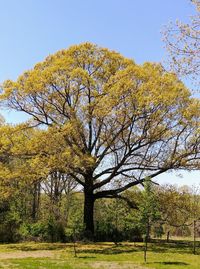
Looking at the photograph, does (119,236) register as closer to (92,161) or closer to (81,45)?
(92,161)

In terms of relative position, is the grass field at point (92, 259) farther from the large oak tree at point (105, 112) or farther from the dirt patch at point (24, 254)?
the large oak tree at point (105, 112)

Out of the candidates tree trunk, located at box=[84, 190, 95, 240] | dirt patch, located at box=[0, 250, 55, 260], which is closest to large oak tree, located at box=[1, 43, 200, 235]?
tree trunk, located at box=[84, 190, 95, 240]

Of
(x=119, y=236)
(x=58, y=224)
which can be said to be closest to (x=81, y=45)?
(x=58, y=224)

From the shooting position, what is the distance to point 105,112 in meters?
29.2

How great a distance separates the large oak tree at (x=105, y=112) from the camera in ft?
94.8

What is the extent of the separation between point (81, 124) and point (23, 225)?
1135 centimetres

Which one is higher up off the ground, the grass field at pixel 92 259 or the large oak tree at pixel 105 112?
the large oak tree at pixel 105 112

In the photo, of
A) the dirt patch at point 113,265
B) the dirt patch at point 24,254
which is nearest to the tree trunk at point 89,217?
the dirt patch at point 24,254

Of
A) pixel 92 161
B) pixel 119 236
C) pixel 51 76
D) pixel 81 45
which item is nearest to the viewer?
pixel 92 161

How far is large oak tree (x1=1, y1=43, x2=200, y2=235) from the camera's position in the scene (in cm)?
2891

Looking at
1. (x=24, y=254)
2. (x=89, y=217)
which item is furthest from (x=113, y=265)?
(x=89, y=217)

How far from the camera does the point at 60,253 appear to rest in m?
25.0

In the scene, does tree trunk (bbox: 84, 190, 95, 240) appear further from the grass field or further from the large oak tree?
the grass field

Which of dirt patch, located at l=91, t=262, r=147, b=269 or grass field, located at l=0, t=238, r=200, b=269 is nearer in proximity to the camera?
dirt patch, located at l=91, t=262, r=147, b=269
